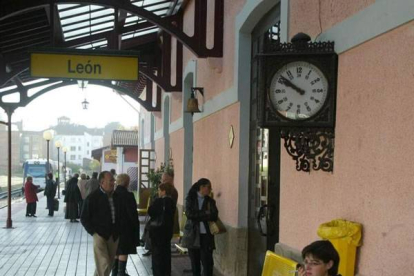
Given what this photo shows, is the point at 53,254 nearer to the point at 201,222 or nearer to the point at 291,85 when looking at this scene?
the point at 201,222

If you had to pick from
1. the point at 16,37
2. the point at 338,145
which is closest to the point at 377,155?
the point at 338,145

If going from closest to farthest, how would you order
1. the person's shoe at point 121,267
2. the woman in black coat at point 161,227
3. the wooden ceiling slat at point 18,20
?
the woman in black coat at point 161,227
the person's shoe at point 121,267
the wooden ceiling slat at point 18,20

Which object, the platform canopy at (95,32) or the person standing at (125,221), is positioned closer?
the person standing at (125,221)

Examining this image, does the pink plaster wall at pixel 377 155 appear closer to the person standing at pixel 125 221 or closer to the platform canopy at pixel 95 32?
the person standing at pixel 125 221

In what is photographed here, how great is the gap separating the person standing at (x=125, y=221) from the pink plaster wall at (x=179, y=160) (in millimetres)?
4681

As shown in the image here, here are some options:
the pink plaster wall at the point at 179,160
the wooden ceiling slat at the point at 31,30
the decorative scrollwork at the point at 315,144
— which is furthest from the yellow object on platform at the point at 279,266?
the wooden ceiling slat at the point at 31,30

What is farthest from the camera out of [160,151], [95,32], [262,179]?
[160,151]

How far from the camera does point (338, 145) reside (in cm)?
393

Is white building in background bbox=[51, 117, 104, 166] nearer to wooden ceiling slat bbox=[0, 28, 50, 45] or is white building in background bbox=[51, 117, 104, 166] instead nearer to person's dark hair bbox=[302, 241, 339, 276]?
wooden ceiling slat bbox=[0, 28, 50, 45]

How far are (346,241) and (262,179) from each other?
3089mm

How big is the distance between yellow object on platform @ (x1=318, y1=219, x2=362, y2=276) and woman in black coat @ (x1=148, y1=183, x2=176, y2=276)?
354 cm

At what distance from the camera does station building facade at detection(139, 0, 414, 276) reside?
314cm

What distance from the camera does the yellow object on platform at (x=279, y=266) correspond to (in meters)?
3.89

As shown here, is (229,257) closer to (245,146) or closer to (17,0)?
(245,146)
